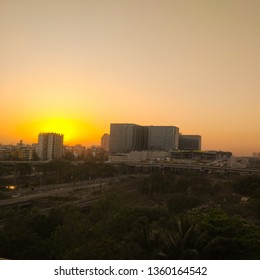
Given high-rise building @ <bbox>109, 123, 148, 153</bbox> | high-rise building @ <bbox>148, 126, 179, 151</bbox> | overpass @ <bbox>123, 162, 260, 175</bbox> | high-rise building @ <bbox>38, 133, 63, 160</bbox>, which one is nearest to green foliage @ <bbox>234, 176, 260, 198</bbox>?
overpass @ <bbox>123, 162, 260, 175</bbox>

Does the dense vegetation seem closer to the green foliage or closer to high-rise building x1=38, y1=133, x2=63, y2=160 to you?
the green foliage

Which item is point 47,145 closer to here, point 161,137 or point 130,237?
point 161,137

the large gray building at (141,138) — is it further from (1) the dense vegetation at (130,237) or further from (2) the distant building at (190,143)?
(1) the dense vegetation at (130,237)

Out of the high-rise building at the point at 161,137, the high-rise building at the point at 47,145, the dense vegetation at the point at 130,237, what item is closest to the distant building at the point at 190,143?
the high-rise building at the point at 161,137

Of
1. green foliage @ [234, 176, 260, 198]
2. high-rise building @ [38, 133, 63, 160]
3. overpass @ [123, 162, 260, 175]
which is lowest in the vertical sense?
green foliage @ [234, 176, 260, 198]

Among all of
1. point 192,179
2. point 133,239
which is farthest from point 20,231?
point 192,179

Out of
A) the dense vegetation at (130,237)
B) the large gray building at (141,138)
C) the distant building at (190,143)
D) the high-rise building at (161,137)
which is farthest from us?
the distant building at (190,143)
